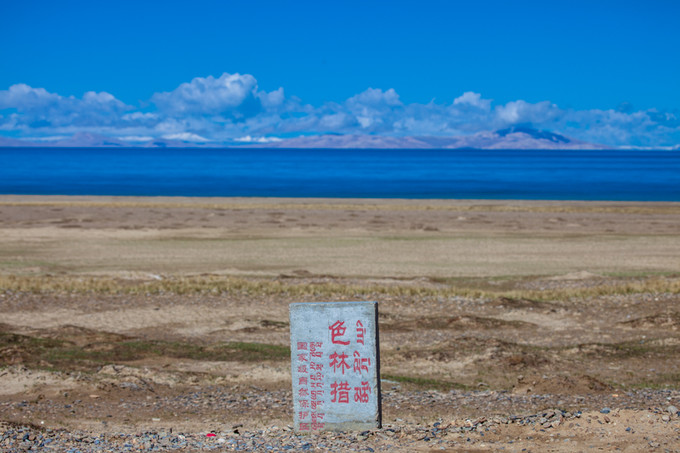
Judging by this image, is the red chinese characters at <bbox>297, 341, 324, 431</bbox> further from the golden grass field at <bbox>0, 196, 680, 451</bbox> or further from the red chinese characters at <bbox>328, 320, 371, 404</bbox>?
the golden grass field at <bbox>0, 196, 680, 451</bbox>

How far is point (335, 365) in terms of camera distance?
9695 mm

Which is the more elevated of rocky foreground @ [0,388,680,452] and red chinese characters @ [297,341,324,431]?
red chinese characters @ [297,341,324,431]

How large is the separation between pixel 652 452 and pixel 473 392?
5.07m

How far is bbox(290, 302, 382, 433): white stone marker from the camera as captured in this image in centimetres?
948

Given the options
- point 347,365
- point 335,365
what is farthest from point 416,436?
point 335,365

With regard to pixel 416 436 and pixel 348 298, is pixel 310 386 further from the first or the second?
pixel 348 298

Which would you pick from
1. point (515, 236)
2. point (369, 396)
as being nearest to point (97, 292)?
point (369, 396)

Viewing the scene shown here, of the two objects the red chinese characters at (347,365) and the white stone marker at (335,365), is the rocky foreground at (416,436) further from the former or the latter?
the red chinese characters at (347,365)

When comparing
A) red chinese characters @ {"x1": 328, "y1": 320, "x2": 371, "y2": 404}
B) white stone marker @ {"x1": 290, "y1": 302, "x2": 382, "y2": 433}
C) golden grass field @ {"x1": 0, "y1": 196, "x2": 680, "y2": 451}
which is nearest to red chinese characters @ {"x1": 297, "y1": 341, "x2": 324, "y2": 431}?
white stone marker @ {"x1": 290, "y1": 302, "x2": 382, "y2": 433}

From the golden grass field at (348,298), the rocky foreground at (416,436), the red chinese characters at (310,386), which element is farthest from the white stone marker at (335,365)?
the golden grass field at (348,298)

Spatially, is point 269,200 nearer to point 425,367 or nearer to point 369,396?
point 425,367

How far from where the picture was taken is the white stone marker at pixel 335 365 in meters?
9.48

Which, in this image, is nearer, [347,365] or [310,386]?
[347,365]

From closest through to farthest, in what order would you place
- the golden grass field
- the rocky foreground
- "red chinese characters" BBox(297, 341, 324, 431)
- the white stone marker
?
the rocky foreground < the white stone marker < "red chinese characters" BBox(297, 341, 324, 431) < the golden grass field
